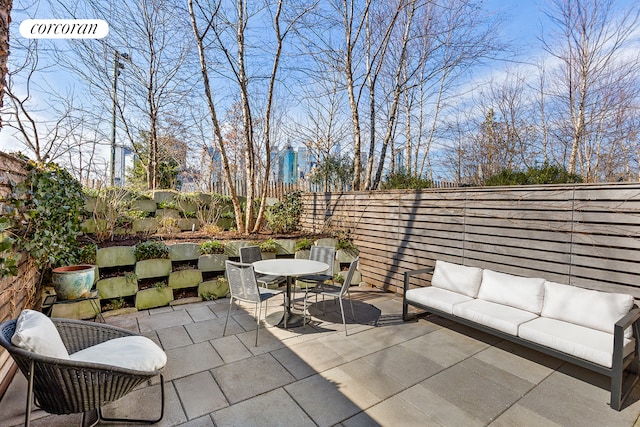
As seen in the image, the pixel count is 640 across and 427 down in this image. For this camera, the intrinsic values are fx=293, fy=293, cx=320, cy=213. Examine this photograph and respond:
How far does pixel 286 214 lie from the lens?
6820 mm

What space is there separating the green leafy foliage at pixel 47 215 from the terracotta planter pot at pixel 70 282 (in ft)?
0.58

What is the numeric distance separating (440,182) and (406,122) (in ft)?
7.72

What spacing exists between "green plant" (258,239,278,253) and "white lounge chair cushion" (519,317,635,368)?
3541 mm

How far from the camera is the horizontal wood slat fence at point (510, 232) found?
2.65 metres

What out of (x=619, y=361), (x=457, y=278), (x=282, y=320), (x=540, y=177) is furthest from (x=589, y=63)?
(x=282, y=320)

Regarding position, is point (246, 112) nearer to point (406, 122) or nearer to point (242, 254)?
point (242, 254)

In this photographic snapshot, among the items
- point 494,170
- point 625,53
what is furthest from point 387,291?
point 625,53

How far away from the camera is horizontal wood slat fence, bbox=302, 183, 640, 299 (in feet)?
8.70

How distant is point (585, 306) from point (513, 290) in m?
0.59

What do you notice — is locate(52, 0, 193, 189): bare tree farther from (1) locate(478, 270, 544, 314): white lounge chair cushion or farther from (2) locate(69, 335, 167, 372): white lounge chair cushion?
(1) locate(478, 270, 544, 314): white lounge chair cushion

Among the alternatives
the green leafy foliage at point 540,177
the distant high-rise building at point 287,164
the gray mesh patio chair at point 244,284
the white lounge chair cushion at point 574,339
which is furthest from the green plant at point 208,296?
the distant high-rise building at point 287,164

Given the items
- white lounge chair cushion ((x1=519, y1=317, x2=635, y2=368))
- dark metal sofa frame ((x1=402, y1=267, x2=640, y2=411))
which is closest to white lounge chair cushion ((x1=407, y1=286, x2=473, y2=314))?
dark metal sofa frame ((x1=402, y1=267, x2=640, y2=411))

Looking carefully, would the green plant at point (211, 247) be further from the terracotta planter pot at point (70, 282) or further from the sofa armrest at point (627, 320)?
the sofa armrest at point (627, 320)

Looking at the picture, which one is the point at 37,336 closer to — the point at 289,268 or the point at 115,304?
the point at 289,268
